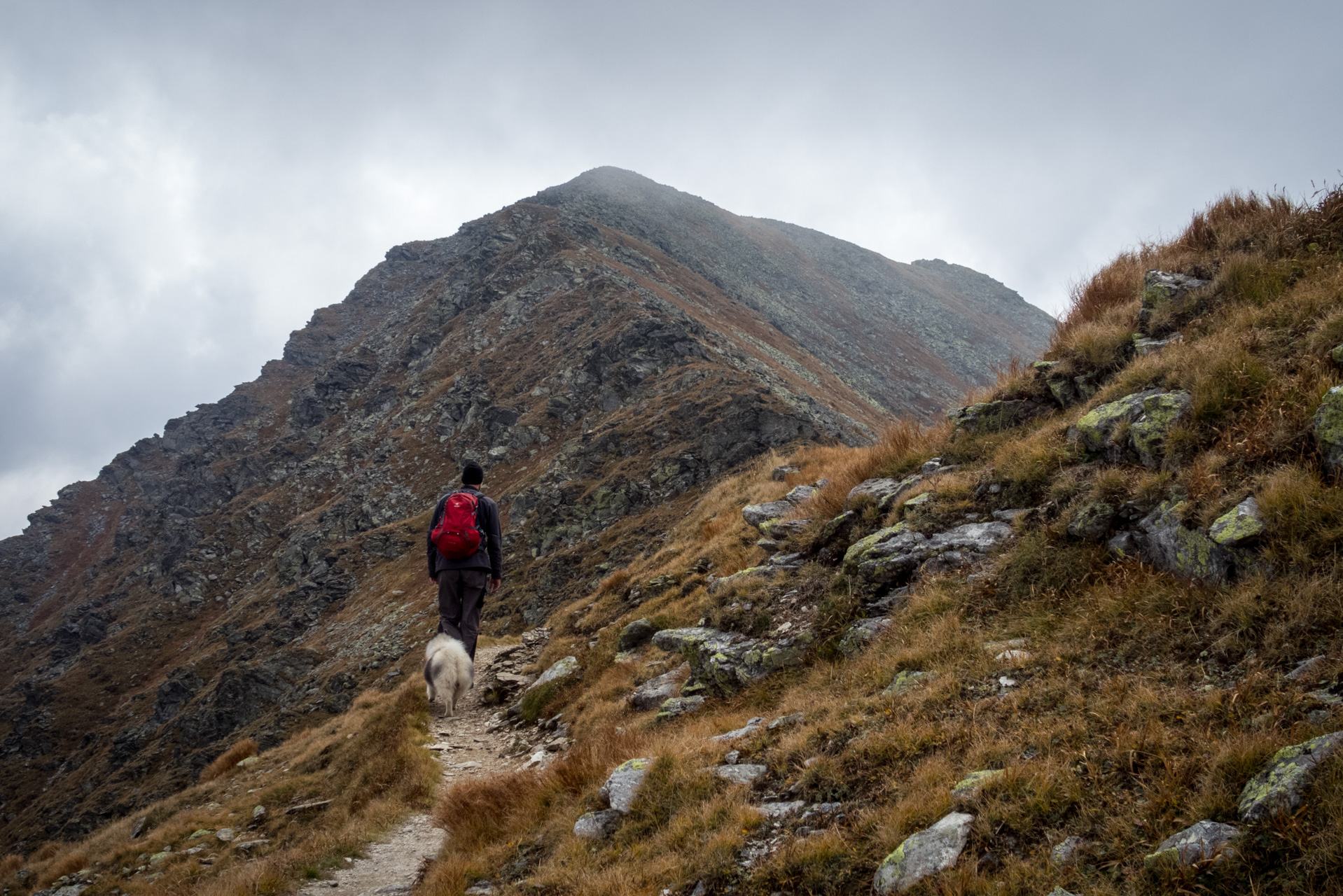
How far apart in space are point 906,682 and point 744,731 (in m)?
1.61

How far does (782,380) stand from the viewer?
45.7 m

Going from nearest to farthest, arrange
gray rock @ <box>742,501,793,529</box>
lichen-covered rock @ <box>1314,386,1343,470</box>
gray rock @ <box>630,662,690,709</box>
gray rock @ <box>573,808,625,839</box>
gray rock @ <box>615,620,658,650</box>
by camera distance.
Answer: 1. lichen-covered rock @ <box>1314,386,1343,470</box>
2. gray rock @ <box>573,808,625,839</box>
3. gray rock @ <box>630,662,690,709</box>
4. gray rock @ <box>615,620,658,650</box>
5. gray rock @ <box>742,501,793,529</box>

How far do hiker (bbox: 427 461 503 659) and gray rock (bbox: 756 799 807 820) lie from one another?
14.9 ft

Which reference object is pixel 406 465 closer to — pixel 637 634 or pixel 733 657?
pixel 637 634

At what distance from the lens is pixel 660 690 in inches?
340

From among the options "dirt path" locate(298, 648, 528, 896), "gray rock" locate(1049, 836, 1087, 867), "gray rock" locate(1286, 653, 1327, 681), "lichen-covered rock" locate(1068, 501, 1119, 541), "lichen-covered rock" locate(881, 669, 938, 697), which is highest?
"lichen-covered rock" locate(1068, 501, 1119, 541)

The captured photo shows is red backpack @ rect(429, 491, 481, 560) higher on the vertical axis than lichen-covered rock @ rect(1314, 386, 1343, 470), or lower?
higher

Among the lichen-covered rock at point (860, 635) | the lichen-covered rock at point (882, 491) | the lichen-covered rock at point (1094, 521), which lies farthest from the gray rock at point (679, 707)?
the lichen-covered rock at point (1094, 521)

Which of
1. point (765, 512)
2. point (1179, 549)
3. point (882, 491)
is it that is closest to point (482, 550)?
point (882, 491)

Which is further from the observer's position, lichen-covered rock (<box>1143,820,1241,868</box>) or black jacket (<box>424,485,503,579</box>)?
black jacket (<box>424,485,503,579</box>)

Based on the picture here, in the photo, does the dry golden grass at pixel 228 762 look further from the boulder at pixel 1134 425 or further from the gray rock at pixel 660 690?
the boulder at pixel 1134 425

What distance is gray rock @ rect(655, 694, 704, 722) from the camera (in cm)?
747

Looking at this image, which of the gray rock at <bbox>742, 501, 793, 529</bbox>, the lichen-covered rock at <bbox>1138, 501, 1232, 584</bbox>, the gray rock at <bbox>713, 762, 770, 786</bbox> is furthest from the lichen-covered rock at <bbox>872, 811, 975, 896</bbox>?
the gray rock at <bbox>742, 501, 793, 529</bbox>

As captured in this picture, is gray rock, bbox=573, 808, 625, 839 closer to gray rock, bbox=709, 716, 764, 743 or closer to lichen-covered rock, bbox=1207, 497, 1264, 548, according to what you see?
gray rock, bbox=709, 716, 764, 743
